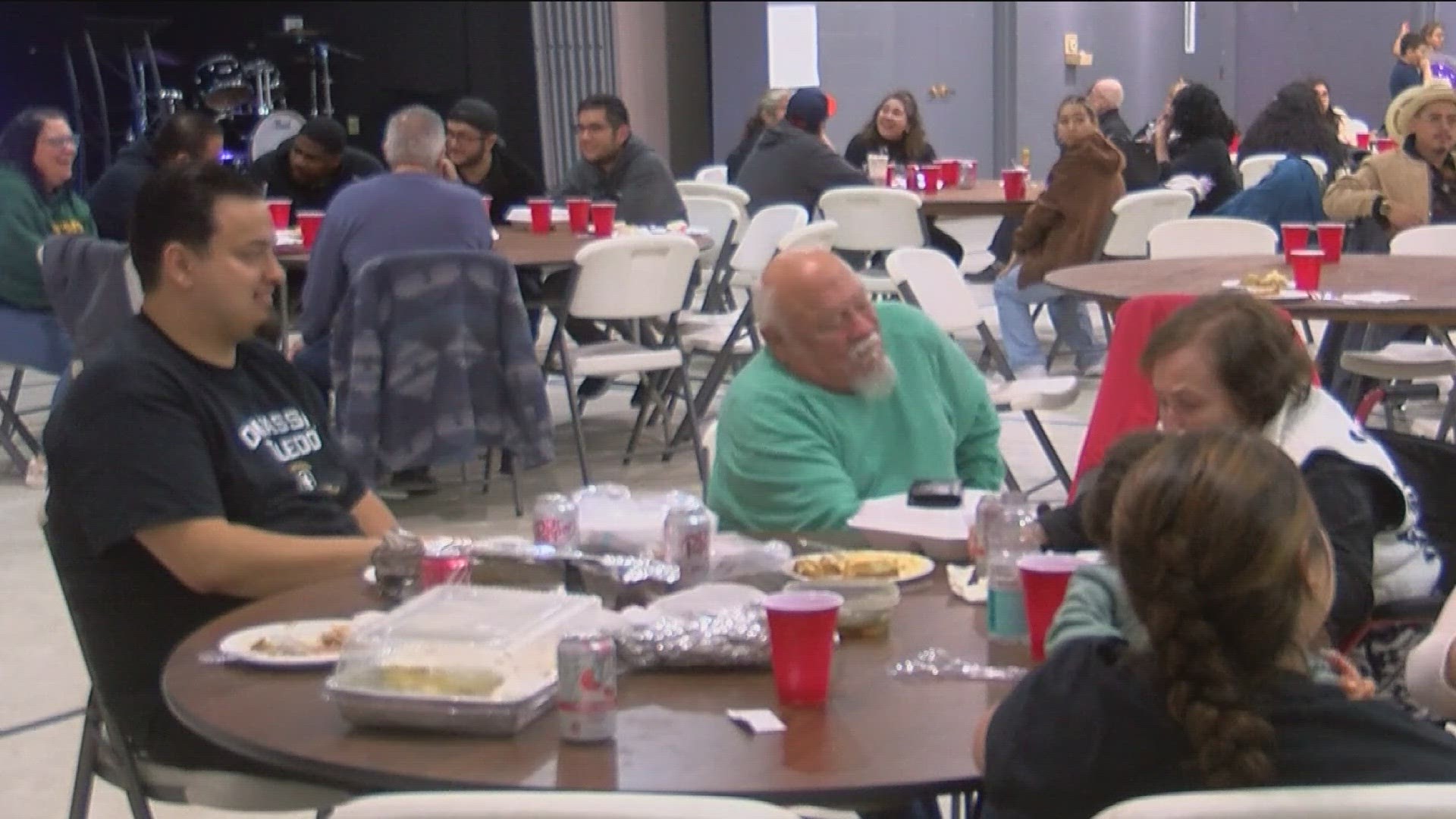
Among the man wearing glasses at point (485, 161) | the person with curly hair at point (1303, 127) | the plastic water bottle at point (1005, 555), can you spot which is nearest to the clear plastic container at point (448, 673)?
the plastic water bottle at point (1005, 555)

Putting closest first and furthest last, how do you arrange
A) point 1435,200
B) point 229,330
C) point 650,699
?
point 650,699 < point 229,330 < point 1435,200

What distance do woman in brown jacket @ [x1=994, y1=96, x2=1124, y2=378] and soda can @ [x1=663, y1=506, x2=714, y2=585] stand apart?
17.4 ft

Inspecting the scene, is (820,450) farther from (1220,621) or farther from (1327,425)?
(1220,621)

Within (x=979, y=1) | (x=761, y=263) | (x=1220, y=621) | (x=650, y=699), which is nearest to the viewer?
(x=1220, y=621)

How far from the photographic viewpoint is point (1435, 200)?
6773 mm

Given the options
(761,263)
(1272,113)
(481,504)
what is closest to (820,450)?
(481,504)

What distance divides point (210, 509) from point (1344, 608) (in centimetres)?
149

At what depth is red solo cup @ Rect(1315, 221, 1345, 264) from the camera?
208 inches

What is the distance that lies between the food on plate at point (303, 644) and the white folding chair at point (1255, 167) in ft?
26.9

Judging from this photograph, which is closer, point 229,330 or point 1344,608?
point 1344,608

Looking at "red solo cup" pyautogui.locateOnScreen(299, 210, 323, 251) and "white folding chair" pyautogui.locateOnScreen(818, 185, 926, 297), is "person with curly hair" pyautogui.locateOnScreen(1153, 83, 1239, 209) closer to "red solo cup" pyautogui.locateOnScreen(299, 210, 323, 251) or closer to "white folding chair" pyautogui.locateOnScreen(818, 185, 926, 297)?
"white folding chair" pyautogui.locateOnScreen(818, 185, 926, 297)

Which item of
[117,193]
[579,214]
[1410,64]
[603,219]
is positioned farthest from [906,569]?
[1410,64]

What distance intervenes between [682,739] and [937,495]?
3.09 ft

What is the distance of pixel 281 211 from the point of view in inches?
270
